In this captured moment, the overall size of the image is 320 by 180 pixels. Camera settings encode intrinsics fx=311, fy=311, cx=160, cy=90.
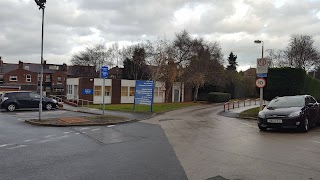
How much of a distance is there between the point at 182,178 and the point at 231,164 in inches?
61.8

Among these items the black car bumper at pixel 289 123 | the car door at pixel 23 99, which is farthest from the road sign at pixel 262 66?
the car door at pixel 23 99

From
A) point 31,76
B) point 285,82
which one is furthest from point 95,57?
point 285,82

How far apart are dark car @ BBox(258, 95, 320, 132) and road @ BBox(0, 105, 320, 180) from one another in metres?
0.73

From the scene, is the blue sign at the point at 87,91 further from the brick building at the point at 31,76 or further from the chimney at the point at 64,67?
the chimney at the point at 64,67

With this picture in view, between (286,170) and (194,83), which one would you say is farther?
(194,83)

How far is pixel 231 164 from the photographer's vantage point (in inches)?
268

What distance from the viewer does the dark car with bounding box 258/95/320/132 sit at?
11980 mm

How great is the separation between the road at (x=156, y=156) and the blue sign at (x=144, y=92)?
42.7 feet

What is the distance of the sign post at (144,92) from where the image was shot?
24438 mm

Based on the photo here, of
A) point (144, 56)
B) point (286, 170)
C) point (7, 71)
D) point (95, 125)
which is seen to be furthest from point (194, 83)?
point (7, 71)

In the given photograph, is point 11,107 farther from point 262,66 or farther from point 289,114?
point 289,114

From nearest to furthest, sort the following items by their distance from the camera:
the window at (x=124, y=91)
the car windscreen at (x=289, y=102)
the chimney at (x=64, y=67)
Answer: the car windscreen at (x=289, y=102)
the window at (x=124, y=91)
the chimney at (x=64, y=67)

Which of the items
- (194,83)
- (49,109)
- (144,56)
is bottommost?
(49,109)

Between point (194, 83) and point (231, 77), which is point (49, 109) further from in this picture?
point (231, 77)
